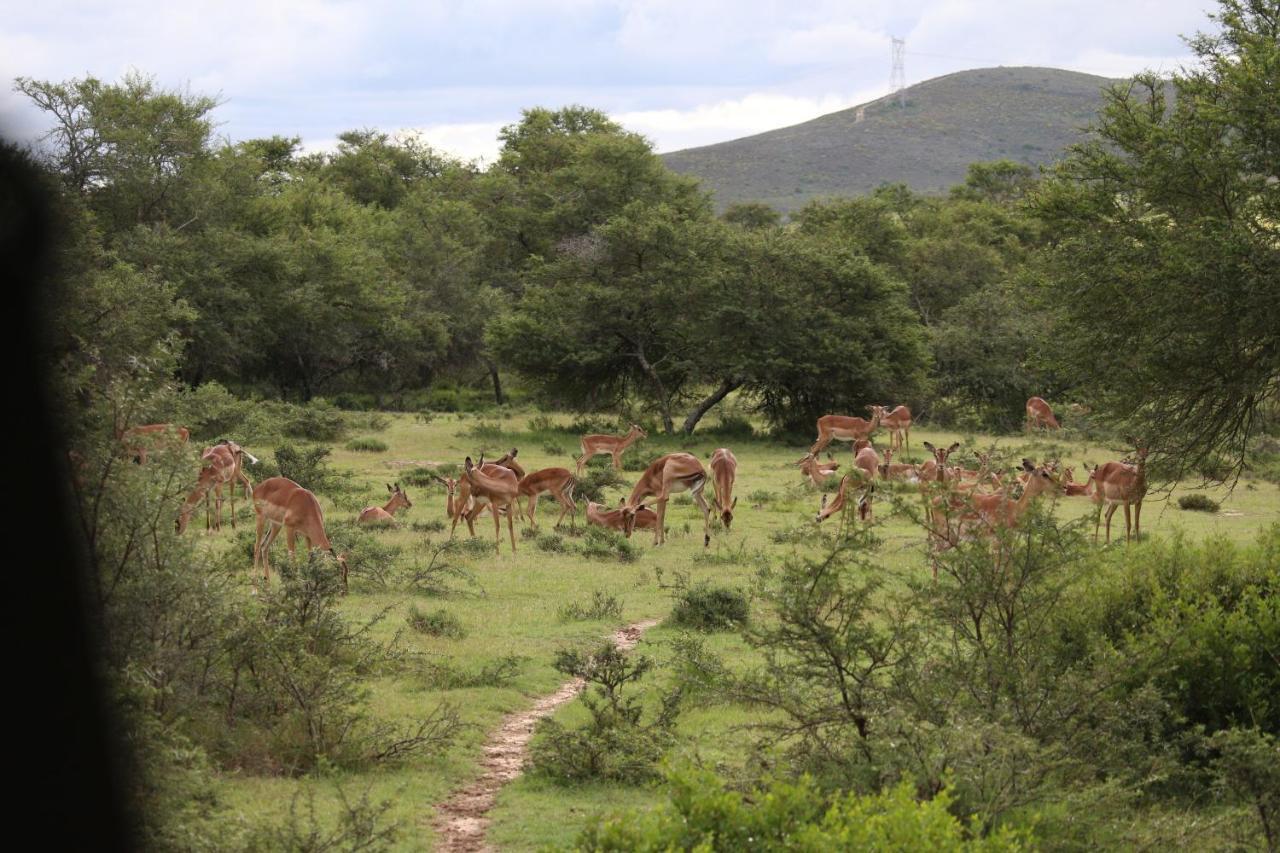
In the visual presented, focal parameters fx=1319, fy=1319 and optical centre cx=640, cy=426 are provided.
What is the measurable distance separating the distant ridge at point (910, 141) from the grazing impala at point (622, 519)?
82834mm

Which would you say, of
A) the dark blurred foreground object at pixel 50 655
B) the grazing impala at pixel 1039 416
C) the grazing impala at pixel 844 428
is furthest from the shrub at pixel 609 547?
the grazing impala at pixel 1039 416

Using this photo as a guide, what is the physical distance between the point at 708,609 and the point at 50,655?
5815 millimetres

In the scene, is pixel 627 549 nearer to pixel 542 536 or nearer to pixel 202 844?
pixel 542 536

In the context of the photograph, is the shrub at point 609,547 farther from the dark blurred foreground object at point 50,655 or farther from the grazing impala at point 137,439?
the grazing impala at point 137,439

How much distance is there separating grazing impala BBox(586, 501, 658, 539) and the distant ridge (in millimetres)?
82834

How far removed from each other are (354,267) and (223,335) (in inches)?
235

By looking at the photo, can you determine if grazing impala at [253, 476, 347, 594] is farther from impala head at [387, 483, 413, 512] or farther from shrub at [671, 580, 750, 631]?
impala head at [387, 483, 413, 512]

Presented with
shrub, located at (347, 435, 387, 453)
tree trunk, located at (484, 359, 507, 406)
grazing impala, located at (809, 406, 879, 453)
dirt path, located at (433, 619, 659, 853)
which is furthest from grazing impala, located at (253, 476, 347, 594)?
tree trunk, located at (484, 359, 507, 406)

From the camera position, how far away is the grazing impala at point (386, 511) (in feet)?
52.9

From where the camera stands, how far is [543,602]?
12.3 meters

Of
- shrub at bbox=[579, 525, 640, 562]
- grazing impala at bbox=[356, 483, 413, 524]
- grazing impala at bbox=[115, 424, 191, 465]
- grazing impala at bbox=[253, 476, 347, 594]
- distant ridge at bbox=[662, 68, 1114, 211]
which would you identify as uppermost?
distant ridge at bbox=[662, 68, 1114, 211]

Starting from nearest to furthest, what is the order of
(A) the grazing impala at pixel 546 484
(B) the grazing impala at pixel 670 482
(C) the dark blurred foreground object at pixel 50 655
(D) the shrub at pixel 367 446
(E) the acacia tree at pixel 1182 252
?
(C) the dark blurred foreground object at pixel 50 655 → (E) the acacia tree at pixel 1182 252 → (B) the grazing impala at pixel 670 482 → (A) the grazing impala at pixel 546 484 → (D) the shrub at pixel 367 446

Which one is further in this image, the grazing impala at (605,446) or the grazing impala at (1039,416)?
the grazing impala at (1039,416)

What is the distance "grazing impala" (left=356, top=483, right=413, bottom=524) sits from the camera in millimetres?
16125
